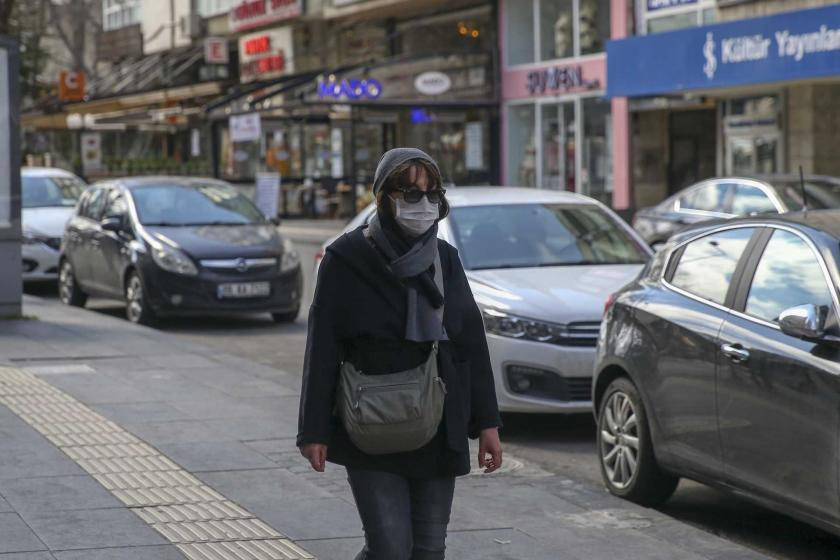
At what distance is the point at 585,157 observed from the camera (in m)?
32.9

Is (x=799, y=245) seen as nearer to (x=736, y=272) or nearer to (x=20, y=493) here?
(x=736, y=272)

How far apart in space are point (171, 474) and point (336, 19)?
33.8 m

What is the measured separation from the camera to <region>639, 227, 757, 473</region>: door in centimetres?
683

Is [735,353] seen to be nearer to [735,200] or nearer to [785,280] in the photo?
[785,280]

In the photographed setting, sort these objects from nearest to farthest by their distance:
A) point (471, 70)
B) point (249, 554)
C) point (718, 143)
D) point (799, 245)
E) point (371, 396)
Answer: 1. point (371, 396)
2. point (249, 554)
3. point (799, 245)
4. point (718, 143)
5. point (471, 70)

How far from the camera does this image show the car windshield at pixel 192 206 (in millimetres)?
16547

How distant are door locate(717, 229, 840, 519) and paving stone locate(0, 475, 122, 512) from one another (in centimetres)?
271

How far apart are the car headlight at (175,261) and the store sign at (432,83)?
1932 cm

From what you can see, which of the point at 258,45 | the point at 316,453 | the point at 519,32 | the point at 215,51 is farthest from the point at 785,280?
the point at 215,51

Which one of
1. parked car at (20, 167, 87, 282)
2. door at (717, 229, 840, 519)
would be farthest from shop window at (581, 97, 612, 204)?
door at (717, 229, 840, 519)

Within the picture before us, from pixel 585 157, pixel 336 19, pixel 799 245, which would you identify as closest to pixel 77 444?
pixel 799 245

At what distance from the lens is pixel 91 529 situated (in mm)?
6309

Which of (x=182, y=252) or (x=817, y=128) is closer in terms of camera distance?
(x=182, y=252)

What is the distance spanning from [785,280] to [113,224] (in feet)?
35.8
